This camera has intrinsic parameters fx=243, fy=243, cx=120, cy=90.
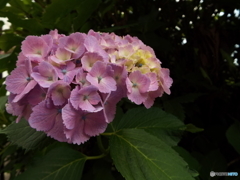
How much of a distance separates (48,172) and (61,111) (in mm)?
191

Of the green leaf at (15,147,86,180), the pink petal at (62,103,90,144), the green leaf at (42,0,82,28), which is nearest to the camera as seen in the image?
the pink petal at (62,103,90,144)

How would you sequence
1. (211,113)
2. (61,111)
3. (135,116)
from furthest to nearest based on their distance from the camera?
(211,113) < (135,116) < (61,111)

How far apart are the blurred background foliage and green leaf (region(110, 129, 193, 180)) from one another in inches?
12.5

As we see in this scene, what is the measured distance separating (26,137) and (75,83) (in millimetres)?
228

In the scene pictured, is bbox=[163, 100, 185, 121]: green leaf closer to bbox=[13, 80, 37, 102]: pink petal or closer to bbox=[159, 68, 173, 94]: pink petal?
bbox=[159, 68, 173, 94]: pink petal

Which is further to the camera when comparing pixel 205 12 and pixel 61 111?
pixel 205 12

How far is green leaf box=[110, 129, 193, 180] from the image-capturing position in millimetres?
488

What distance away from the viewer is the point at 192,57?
43.9 inches

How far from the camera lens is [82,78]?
456mm

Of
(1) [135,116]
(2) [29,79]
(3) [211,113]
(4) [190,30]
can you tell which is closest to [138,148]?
(1) [135,116]

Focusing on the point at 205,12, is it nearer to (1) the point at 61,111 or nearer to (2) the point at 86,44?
(2) the point at 86,44

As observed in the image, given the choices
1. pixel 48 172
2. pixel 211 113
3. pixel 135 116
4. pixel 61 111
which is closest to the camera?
pixel 61 111

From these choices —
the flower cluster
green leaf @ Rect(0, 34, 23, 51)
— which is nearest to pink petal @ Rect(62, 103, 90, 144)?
the flower cluster

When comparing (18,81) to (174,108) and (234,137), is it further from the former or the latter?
(234,137)
